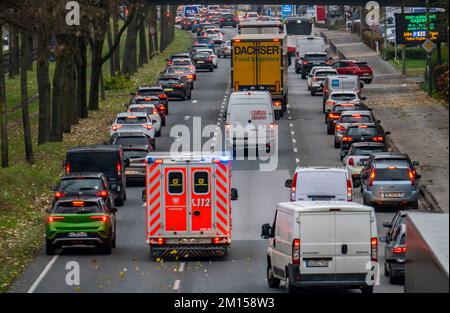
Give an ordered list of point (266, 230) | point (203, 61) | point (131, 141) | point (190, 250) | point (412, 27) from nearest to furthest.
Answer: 1. point (266, 230)
2. point (190, 250)
3. point (131, 141)
4. point (412, 27)
5. point (203, 61)

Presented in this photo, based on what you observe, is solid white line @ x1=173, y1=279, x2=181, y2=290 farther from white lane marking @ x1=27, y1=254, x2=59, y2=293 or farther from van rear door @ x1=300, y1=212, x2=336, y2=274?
van rear door @ x1=300, y1=212, x2=336, y2=274

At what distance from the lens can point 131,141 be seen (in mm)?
49375

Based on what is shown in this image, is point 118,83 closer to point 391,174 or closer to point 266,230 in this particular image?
point 391,174

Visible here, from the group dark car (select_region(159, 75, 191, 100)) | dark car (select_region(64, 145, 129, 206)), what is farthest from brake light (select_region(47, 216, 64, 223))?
dark car (select_region(159, 75, 191, 100))

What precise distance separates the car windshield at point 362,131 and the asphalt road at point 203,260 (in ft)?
3.99

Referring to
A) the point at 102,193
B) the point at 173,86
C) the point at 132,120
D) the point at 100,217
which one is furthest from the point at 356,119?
the point at 100,217

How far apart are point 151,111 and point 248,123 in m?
10.2

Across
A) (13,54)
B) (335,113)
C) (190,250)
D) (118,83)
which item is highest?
(13,54)

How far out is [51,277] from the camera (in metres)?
30.0

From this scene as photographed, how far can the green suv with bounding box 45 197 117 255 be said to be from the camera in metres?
32.6

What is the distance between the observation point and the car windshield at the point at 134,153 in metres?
47.2

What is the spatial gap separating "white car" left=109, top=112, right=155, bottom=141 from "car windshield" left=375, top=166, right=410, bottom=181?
16822 millimetres
